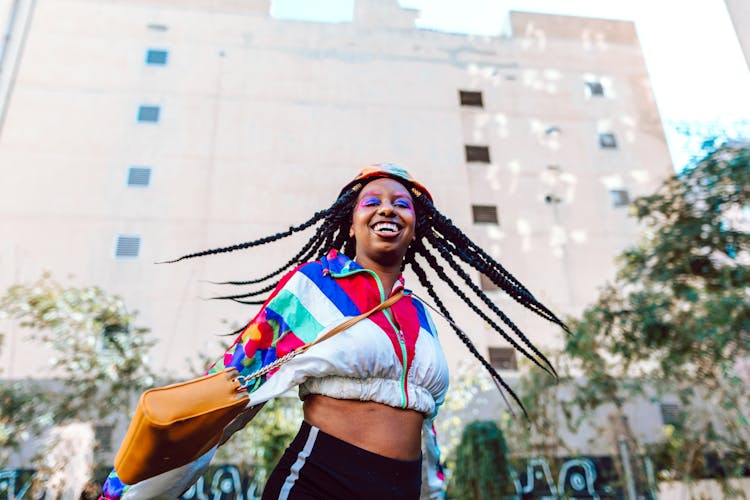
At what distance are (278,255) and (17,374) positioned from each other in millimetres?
6156

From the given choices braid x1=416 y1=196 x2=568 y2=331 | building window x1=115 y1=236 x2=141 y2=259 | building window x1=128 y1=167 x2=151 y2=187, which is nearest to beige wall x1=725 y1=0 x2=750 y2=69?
braid x1=416 y1=196 x2=568 y2=331

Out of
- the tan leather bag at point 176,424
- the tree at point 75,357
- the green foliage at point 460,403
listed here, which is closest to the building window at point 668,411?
the green foliage at point 460,403

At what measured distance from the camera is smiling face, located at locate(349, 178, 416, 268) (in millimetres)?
2006

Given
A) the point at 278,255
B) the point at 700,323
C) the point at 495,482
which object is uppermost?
the point at 278,255

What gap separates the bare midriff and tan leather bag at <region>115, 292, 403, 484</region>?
256 millimetres

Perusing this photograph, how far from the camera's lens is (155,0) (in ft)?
56.4

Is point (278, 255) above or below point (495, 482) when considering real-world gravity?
above

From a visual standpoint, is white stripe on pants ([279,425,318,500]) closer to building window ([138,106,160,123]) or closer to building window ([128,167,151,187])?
building window ([128,167,151,187])

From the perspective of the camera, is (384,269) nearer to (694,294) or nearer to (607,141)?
(694,294)

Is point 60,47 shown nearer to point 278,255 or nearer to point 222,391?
point 278,255

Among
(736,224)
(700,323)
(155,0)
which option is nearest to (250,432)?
(700,323)

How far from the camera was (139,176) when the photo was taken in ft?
48.2

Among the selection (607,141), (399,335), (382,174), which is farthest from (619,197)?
(399,335)

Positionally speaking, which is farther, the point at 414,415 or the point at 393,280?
the point at 393,280
